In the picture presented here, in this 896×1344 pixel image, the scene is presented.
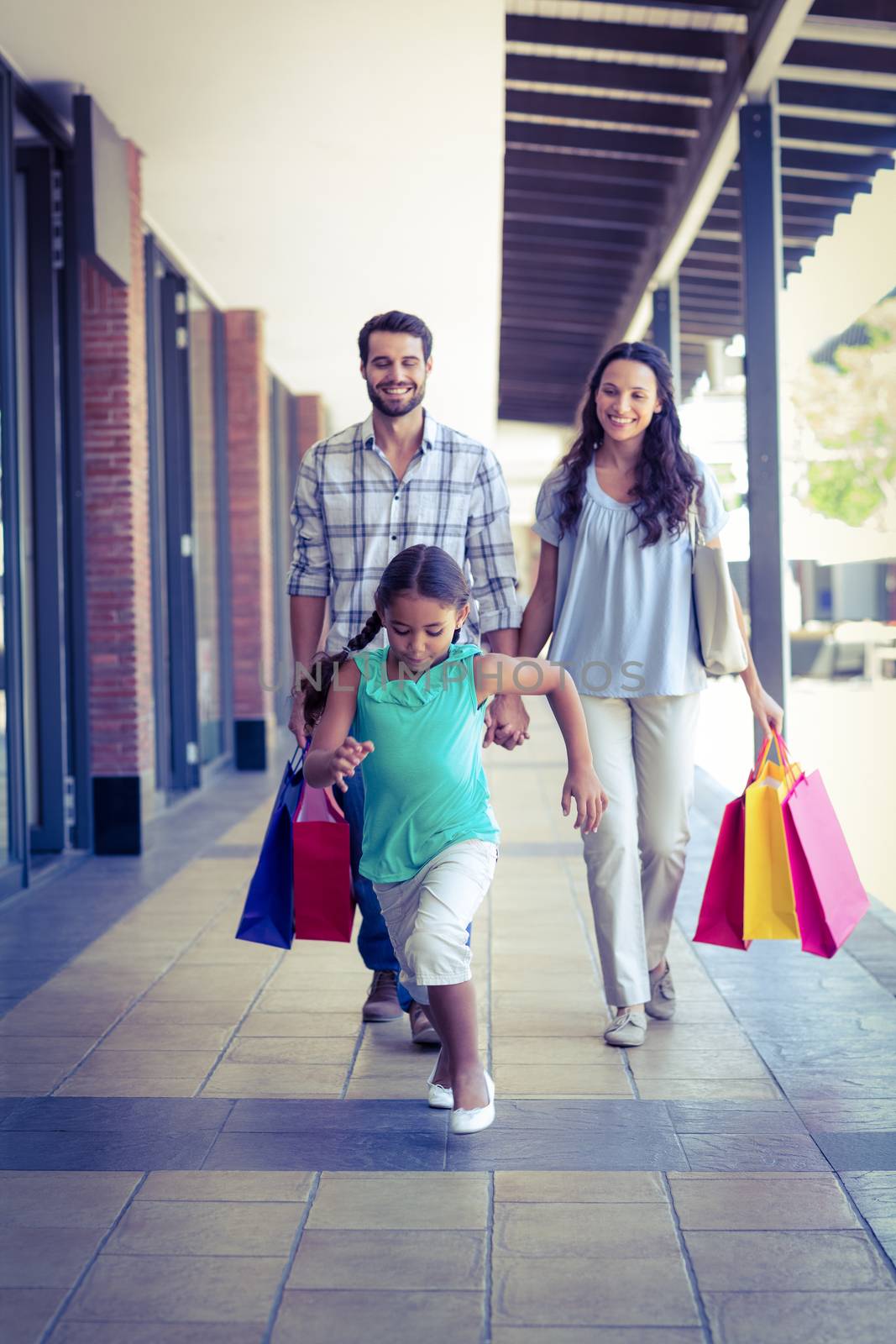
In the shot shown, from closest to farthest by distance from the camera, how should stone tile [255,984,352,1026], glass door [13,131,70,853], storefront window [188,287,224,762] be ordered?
stone tile [255,984,352,1026] → glass door [13,131,70,853] → storefront window [188,287,224,762]

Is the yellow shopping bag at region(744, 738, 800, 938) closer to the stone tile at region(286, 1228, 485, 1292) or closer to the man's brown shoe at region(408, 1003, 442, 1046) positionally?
the man's brown shoe at region(408, 1003, 442, 1046)

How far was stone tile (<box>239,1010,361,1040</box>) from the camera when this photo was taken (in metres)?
3.41

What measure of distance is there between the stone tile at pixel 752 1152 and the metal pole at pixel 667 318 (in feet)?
18.7

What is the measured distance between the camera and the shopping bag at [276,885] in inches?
124

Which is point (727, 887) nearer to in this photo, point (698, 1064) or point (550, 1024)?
point (698, 1064)

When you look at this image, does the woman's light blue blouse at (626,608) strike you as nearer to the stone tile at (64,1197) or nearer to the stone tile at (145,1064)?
the stone tile at (145,1064)

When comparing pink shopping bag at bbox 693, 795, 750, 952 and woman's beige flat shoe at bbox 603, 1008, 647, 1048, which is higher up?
pink shopping bag at bbox 693, 795, 750, 952

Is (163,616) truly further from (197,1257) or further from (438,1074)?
(197,1257)

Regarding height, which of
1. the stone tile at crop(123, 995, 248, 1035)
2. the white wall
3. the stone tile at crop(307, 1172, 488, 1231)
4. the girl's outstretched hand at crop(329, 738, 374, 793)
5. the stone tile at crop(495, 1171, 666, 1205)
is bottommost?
the stone tile at crop(495, 1171, 666, 1205)

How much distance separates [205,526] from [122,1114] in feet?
20.7

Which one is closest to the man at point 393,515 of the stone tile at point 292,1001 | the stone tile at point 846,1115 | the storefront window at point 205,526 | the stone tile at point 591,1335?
the stone tile at point 292,1001

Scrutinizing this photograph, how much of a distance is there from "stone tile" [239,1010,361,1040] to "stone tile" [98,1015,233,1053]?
0.07m

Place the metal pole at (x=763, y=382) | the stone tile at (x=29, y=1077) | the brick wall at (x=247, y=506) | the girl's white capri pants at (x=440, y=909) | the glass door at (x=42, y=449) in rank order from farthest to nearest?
the brick wall at (x=247, y=506) → the glass door at (x=42, y=449) → the metal pole at (x=763, y=382) → the stone tile at (x=29, y=1077) → the girl's white capri pants at (x=440, y=909)

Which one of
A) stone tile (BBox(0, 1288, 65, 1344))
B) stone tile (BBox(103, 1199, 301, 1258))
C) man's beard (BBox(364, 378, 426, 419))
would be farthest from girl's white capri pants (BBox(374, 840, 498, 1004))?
man's beard (BBox(364, 378, 426, 419))
